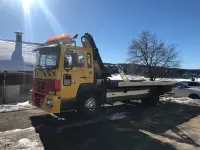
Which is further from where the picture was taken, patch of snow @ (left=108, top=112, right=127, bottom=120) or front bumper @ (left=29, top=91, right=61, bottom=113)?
patch of snow @ (left=108, top=112, right=127, bottom=120)

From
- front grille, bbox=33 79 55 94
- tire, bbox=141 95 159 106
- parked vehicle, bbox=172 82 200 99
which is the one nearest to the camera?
front grille, bbox=33 79 55 94

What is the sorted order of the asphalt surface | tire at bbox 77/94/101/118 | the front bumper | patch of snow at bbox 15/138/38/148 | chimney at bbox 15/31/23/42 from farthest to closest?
chimney at bbox 15/31/23/42 → tire at bbox 77/94/101/118 → the front bumper → the asphalt surface → patch of snow at bbox 15/138/38/148

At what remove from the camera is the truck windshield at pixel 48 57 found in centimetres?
731

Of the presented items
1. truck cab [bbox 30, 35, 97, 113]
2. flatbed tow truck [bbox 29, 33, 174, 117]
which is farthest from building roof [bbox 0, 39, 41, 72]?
flatbed tow truck [bbox 29, 33, 174, 117]

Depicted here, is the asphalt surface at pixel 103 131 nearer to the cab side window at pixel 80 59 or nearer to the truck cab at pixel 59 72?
the truck cab at pixel 59 72

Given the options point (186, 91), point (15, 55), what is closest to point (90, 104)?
point (186, 91)

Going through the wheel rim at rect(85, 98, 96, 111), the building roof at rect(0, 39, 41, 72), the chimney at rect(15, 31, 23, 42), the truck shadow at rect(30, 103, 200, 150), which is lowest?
the truck shadow at rect(30, 103, 200, 150)

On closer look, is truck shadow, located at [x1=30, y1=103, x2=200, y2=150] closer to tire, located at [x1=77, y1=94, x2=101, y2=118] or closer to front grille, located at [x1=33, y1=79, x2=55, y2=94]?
tire, located at [x1=77, y1=94, x2=101, y2=118]

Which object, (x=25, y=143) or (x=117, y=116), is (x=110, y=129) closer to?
(x=117, y=116)

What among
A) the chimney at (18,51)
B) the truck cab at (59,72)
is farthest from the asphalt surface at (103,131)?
the chimney at (18,51)

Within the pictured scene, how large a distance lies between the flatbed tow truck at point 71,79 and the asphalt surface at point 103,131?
63 cm

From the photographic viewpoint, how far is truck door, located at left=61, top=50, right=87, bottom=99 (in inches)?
288

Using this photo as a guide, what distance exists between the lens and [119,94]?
30.7ft

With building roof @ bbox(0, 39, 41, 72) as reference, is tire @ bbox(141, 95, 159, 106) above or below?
below
